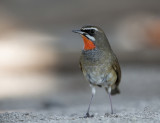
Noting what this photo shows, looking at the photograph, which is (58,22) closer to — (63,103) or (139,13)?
(139,13)

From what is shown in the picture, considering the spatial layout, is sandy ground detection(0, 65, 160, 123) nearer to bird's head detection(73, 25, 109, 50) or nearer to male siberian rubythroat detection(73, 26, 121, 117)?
male siberian rubythroat detection(73, 26, 121, 117)

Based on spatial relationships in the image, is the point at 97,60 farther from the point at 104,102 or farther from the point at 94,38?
the point at 104,102

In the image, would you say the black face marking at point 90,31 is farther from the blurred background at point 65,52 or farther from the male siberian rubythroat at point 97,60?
the blurred background at point 65,52

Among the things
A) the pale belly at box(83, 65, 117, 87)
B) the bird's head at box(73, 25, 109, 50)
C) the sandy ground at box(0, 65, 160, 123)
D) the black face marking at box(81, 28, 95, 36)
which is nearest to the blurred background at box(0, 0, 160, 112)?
the sandy ground at box(0, 65, 160, 123)

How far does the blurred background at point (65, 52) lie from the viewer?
14.1 metres

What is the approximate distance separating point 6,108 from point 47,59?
15.8 ft

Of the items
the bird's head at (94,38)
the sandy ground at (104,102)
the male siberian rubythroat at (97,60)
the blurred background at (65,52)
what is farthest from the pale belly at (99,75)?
the blurred background at (65,52)

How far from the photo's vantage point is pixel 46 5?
981 inches

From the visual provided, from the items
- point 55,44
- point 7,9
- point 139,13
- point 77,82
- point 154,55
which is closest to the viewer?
point 77,82

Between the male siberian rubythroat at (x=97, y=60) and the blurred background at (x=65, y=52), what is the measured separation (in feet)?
10.1

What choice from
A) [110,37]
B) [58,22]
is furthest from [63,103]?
[58,22]

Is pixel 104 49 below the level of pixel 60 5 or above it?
below

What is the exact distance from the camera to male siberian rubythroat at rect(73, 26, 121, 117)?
9.14m

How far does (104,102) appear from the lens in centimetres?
1330
